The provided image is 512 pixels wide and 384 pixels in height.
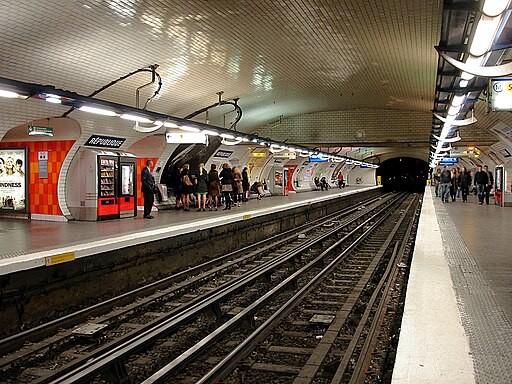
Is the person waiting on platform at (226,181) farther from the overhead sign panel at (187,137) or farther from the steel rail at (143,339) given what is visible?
the steel rail at (143,339)

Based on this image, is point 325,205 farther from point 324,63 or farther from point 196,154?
point 324,63

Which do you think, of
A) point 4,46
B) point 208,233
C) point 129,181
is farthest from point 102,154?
point 4,46

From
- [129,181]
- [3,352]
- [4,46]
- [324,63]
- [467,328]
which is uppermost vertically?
[324,63]

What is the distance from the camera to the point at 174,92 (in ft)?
45.3

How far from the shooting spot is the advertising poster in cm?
1371

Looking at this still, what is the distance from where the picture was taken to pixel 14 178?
13836mm

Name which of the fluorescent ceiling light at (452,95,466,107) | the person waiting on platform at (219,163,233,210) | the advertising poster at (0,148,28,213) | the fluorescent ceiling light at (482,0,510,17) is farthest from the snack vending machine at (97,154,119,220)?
the fluorescent ceiling light at (482,0,510,17)

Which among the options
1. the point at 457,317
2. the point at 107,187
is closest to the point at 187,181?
the point at 107,187

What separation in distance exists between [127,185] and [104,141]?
4.02 ft

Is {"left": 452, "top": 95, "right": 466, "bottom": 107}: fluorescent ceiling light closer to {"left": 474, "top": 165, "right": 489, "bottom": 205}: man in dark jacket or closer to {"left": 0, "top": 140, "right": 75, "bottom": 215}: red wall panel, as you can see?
{"left": 0, "top": 140, "right": 75, "bottom": 215}: red wall panel

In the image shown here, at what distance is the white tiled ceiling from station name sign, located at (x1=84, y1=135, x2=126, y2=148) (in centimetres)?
123

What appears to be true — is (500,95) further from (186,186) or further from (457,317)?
(186,186)

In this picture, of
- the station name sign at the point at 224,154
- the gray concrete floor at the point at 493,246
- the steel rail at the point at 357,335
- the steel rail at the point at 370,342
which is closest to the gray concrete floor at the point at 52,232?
the steel rail at the point at 357,335

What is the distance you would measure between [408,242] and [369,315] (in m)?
8.01
